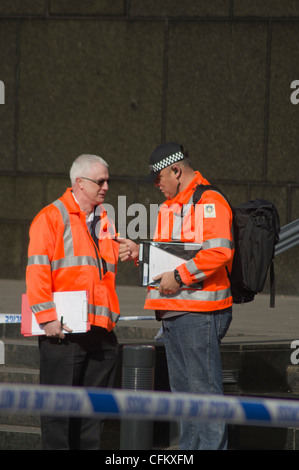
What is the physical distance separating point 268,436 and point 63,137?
6.14 metres

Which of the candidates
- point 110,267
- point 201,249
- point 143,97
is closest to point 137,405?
point 201,249

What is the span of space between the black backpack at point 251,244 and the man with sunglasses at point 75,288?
0.55 m

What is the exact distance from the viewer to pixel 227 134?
1068 cm

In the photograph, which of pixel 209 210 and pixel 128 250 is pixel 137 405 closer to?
pixel 209 210

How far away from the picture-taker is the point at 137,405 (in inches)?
92.5

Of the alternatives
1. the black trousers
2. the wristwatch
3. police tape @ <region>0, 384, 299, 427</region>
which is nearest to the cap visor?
the wristwatch

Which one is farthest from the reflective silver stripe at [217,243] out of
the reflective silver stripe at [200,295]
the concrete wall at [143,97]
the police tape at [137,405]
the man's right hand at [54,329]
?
the concrete wall at [143,97]

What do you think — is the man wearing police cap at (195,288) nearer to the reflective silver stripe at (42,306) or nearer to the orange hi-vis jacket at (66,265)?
the orange hi-vis jacket at (66,265)

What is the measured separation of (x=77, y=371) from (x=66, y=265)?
0.53 metres

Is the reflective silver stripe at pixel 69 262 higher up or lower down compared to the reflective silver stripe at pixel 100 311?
higher up

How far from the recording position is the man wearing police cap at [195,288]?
4.70 m

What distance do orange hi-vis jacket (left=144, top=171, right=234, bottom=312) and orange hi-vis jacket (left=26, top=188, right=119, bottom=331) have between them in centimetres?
26

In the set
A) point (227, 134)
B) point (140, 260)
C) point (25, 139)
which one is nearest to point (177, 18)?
point (227, 134)

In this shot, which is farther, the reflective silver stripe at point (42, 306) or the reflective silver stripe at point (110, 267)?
the reflective silver stripe at point (110, 267)
